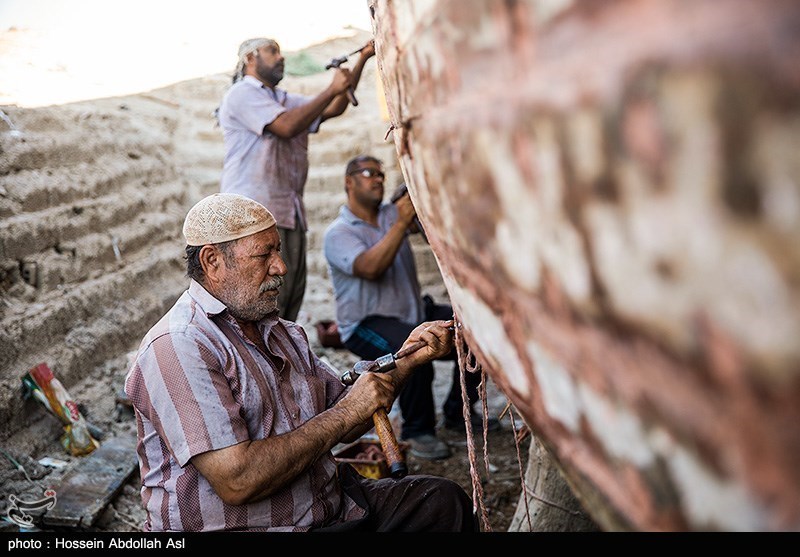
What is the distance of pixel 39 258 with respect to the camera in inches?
150

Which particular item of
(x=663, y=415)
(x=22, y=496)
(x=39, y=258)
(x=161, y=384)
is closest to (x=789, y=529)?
(x=663, y=415)

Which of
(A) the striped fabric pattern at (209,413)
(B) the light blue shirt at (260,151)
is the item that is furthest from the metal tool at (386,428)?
(B) the light blue shirt at (260,151)

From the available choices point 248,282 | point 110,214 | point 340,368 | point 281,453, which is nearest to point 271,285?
point 248,282

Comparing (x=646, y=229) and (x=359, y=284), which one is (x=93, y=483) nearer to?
(x=359, y=284)

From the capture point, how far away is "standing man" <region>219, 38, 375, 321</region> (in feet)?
10.6

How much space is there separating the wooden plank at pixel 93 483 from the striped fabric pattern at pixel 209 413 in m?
1.21

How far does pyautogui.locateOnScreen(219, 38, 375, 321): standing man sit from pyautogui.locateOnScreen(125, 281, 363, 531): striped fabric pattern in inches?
62.9

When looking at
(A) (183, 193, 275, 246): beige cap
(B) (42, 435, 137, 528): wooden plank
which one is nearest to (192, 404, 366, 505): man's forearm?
(A) (183, 193, 275, 246): beige cap

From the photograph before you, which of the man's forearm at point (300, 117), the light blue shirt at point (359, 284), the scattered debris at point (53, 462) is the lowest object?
the scattered debris at point (53, 462)

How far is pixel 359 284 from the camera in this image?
135 inches

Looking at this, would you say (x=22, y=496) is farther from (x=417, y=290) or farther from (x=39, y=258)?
(x=417, y=290)

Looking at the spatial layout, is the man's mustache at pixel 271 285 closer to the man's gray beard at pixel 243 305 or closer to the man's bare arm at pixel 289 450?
the man's gray beard at pixel 243 305

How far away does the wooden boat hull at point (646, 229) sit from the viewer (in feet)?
1.27

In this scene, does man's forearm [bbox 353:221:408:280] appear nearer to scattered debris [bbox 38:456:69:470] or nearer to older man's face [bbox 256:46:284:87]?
older man's face [bbox 256:46:284:87]
